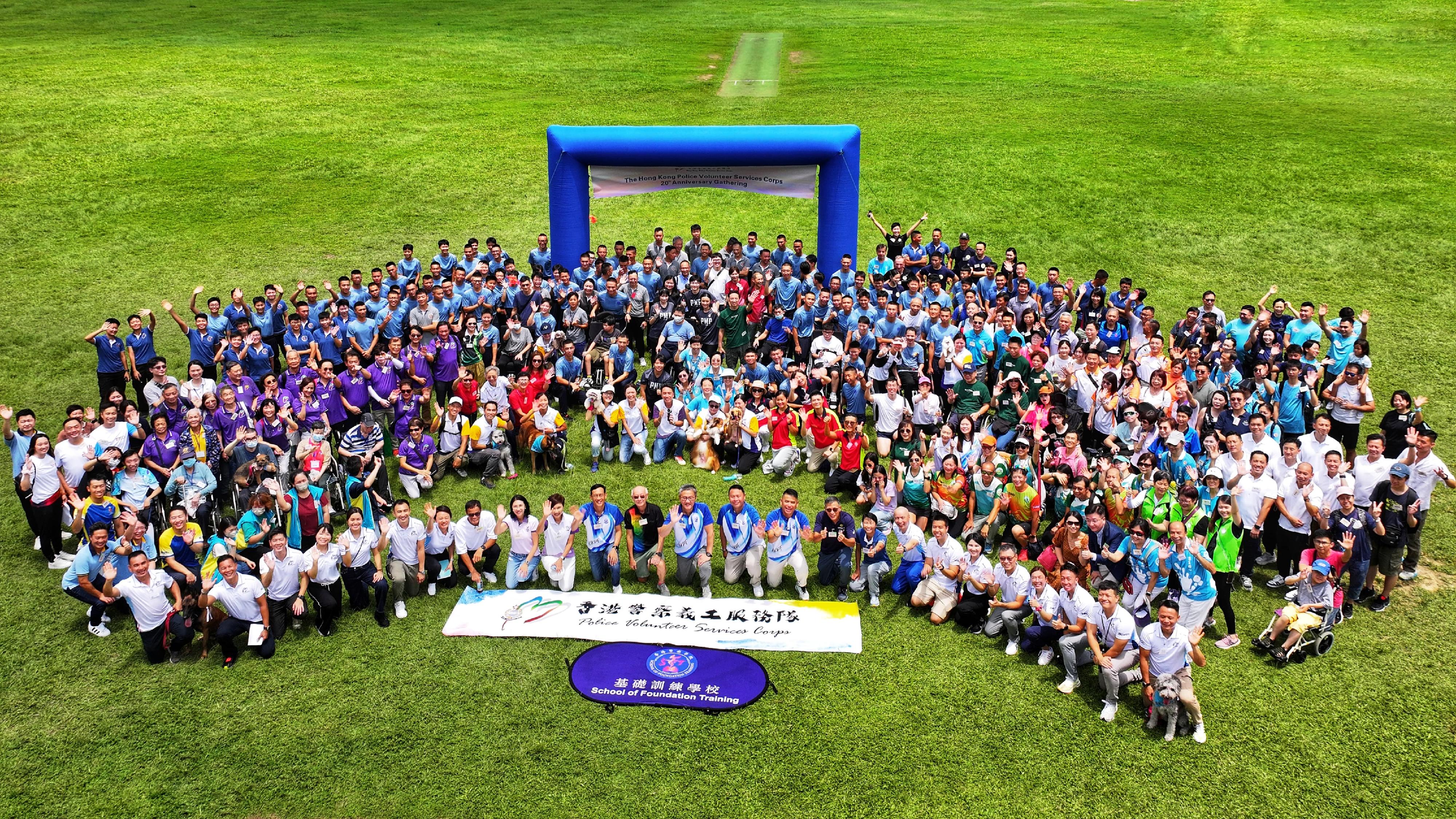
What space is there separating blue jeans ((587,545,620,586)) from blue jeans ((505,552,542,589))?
2.36 ft

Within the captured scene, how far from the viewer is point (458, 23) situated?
44.4 metres

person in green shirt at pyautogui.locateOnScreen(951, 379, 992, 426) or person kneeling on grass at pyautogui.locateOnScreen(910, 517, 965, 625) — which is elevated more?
person in green shirt at pyautogui.locateOnScreen(951, 379, 992, 426)

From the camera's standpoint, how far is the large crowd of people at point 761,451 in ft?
37.9

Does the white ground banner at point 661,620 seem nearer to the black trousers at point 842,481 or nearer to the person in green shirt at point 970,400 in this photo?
the black trousers at point 842,481

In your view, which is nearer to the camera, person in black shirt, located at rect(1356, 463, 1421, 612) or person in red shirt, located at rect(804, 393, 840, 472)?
person in black shirt, located at rect(1356, 463, 1421, 612)

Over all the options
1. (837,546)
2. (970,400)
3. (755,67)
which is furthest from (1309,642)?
(755,67)

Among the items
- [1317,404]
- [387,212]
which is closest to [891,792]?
[1317,404]

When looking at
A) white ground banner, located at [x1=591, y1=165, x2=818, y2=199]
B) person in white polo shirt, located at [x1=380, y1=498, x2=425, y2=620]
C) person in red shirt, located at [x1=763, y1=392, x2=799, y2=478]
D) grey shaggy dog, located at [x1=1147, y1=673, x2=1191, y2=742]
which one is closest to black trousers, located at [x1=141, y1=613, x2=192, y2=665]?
person in white polo shirt, located at [x1=380, y1=498, x2=425, y2=620]

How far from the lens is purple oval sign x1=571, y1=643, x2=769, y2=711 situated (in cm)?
1066

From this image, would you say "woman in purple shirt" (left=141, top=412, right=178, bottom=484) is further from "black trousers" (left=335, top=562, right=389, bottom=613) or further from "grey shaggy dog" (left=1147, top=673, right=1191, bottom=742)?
"grey shaggy dog" (left=1147, top=673, right=1191, bottom=742)

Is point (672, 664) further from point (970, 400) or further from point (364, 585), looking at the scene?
point (970, 400)

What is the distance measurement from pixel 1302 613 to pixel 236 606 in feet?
38.6

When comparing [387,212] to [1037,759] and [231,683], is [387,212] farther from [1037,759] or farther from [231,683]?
[1037,759]

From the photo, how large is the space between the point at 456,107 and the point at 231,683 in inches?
1078
